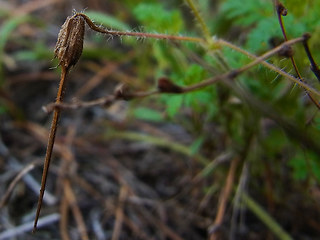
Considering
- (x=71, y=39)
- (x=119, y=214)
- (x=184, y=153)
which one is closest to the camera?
(x=71, y=39)

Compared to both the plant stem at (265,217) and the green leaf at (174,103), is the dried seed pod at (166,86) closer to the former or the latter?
the green leaf at (174,103)

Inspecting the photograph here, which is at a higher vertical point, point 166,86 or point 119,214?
point 166,86

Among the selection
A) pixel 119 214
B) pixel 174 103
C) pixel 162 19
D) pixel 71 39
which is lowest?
pixel 119 214

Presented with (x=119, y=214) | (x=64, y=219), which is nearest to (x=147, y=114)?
(x=119, y=214)

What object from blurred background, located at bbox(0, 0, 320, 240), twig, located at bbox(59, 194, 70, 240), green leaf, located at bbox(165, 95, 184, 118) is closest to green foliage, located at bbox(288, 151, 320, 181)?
blurred background, located at bbox(0, 0, 320, 240)

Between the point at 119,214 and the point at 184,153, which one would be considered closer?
the point at 119,214

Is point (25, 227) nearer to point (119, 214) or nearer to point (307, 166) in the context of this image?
point (119, 214)

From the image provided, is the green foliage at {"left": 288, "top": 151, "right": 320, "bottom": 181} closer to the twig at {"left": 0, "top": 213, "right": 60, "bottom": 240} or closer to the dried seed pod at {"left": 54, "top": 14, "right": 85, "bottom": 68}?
the dried seed pod at {"left": 54, "top": 14, "right": 85, "bottom": 68}
